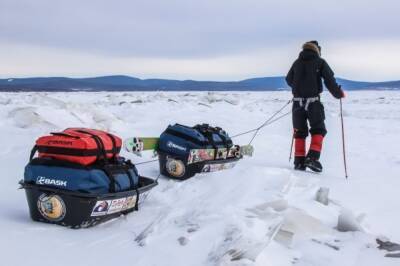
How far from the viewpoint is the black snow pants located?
5.50 m

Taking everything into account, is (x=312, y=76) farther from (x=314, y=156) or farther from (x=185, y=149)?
(x=185, y=149)

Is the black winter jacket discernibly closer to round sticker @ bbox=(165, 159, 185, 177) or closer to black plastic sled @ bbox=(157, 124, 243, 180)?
black plastic sled @ bbox=(157, 124, 243, 180)

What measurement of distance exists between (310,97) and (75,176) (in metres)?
3.42

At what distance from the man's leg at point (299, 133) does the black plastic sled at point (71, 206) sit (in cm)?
304

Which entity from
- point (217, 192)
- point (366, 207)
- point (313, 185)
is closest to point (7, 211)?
point (217, 192)

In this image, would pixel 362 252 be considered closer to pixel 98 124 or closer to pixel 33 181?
pixel 33 181

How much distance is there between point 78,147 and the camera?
10.0 ft

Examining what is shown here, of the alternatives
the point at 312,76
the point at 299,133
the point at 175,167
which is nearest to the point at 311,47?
the point at 312,76

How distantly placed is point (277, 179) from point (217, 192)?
509 mm

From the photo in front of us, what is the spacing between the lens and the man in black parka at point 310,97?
549 cm

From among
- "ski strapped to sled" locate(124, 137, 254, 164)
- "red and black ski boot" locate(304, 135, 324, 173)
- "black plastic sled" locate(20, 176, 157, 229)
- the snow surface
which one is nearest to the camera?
the snow surface

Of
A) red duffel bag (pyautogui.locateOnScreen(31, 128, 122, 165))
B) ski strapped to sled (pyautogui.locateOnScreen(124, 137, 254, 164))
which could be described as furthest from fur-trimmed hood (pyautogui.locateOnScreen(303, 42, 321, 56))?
red duffel bag (pyautogui.locateOnScreen(31, 128, 122, 165))

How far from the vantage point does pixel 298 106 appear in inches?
223

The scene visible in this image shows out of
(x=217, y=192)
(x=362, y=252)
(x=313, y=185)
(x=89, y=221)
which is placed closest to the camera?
(x=362, y=252)
